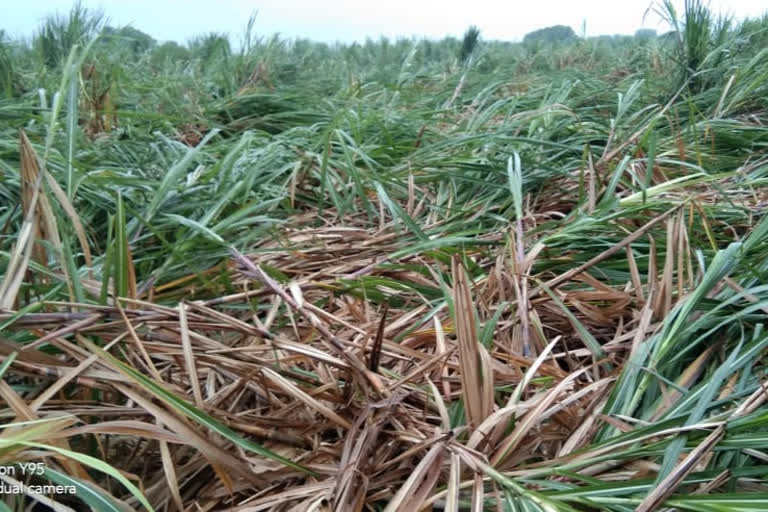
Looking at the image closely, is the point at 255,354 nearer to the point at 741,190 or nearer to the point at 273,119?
the point at 741,190

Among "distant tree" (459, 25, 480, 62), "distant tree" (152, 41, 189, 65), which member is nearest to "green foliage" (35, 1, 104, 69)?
"distant tree" (152, 41, 189, 65)

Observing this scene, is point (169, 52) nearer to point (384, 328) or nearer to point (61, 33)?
point (61, 33)

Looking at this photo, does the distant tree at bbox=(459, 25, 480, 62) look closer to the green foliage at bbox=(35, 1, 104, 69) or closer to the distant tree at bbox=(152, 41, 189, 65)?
the distant tree at bbox=(152, 41, 189, 65)

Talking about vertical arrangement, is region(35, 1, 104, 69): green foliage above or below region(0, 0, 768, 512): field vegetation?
above

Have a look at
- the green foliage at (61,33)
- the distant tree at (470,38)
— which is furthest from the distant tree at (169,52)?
the distant tree at (470,38)

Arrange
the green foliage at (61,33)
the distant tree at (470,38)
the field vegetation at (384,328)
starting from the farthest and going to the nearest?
the distant tree at (470,38)
the green foliage at (61,33)
the field vegetation at (384,328)

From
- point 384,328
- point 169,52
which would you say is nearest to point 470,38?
point 169,52

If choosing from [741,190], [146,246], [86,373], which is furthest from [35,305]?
[741,190]

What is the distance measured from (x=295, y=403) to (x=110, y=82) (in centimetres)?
210

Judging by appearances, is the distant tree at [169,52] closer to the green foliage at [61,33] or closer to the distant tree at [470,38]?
the green foliage at [61,33]

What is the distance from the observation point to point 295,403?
87 cm

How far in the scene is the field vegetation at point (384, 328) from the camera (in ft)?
2.38

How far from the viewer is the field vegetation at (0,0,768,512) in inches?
28.5

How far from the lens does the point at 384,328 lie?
1.01m
